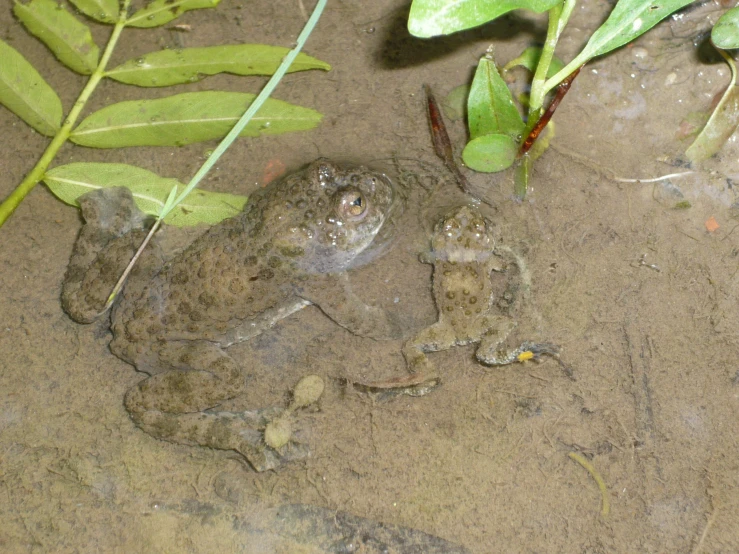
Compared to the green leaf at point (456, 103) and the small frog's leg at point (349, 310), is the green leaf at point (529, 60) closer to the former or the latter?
the green leaf at point (456, 103)

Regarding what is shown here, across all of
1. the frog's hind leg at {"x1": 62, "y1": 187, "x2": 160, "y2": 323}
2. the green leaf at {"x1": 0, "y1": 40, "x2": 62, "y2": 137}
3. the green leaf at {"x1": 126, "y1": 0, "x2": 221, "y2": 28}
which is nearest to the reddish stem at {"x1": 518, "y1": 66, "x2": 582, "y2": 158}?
the green leaf at {"x1": 126, "y1": 0, "x2": 221, "y2": 28}

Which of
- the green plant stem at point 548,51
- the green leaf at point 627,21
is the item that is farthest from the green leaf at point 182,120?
the green leaf at point 627,21

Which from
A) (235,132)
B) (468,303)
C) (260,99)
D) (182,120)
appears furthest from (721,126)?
(182,120)

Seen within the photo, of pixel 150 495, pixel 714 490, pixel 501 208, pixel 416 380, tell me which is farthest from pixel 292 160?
pixel 714 490

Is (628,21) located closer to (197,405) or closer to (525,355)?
(525,355)

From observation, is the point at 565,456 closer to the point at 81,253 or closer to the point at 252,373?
the point at 252,373
